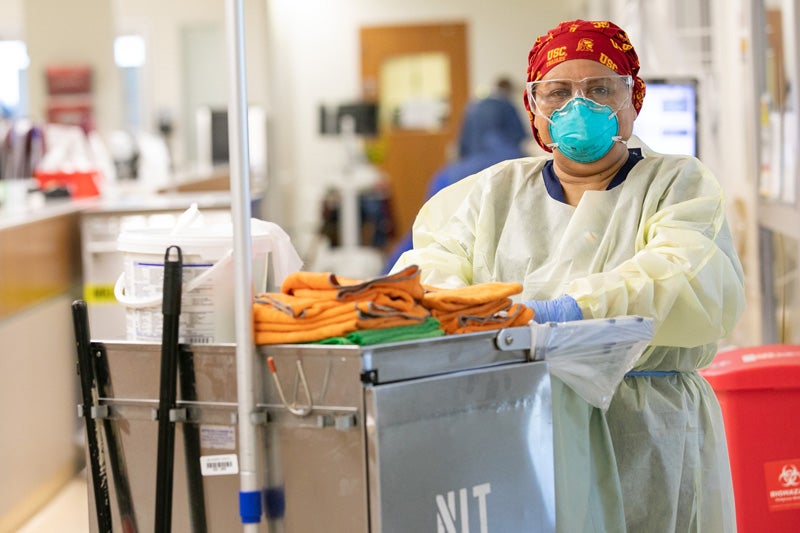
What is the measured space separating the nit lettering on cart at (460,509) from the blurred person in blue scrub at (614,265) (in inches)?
8.6

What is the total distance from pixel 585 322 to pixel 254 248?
496 mm

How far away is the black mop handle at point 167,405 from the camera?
56.1 inches

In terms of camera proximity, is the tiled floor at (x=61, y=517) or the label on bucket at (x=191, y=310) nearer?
the label on bucket at (x=191, y=310)

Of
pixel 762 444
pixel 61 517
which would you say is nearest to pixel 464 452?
pixel 762 444

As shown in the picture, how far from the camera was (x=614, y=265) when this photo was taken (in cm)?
175

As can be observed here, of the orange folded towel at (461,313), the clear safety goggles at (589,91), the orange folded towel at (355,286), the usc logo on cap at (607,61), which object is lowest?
the orange folded towel at (461,313)

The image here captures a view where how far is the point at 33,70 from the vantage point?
25.5 ft

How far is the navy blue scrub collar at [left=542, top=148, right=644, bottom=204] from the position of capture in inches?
71.9

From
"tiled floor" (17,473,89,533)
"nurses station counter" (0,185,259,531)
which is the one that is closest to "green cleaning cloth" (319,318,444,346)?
"nurses station counter" (0,185,259,531)

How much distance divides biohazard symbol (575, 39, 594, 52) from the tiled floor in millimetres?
2471

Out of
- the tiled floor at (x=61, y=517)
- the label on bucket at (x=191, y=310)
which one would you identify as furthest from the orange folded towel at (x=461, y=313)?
the tiled floor at (x=61, y=517)

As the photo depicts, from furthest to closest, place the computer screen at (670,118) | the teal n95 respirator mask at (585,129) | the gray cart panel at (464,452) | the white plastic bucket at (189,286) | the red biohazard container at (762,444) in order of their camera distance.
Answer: the computer screen at (670,118) → the red biohazard container at (762,444) → the teal n95 respirator mask at (585,129) → the white plastic bucket at (189,286) → the gray cart panel at (464,452)

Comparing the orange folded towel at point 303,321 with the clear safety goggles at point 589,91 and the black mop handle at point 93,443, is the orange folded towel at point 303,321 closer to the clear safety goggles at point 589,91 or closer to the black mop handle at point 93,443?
the black mop handle at point 93,443

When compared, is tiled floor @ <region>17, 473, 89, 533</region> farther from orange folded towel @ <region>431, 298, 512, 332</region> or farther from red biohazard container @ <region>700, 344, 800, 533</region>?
orange folded towel @ <region>431, 298, 512, 332</region>
